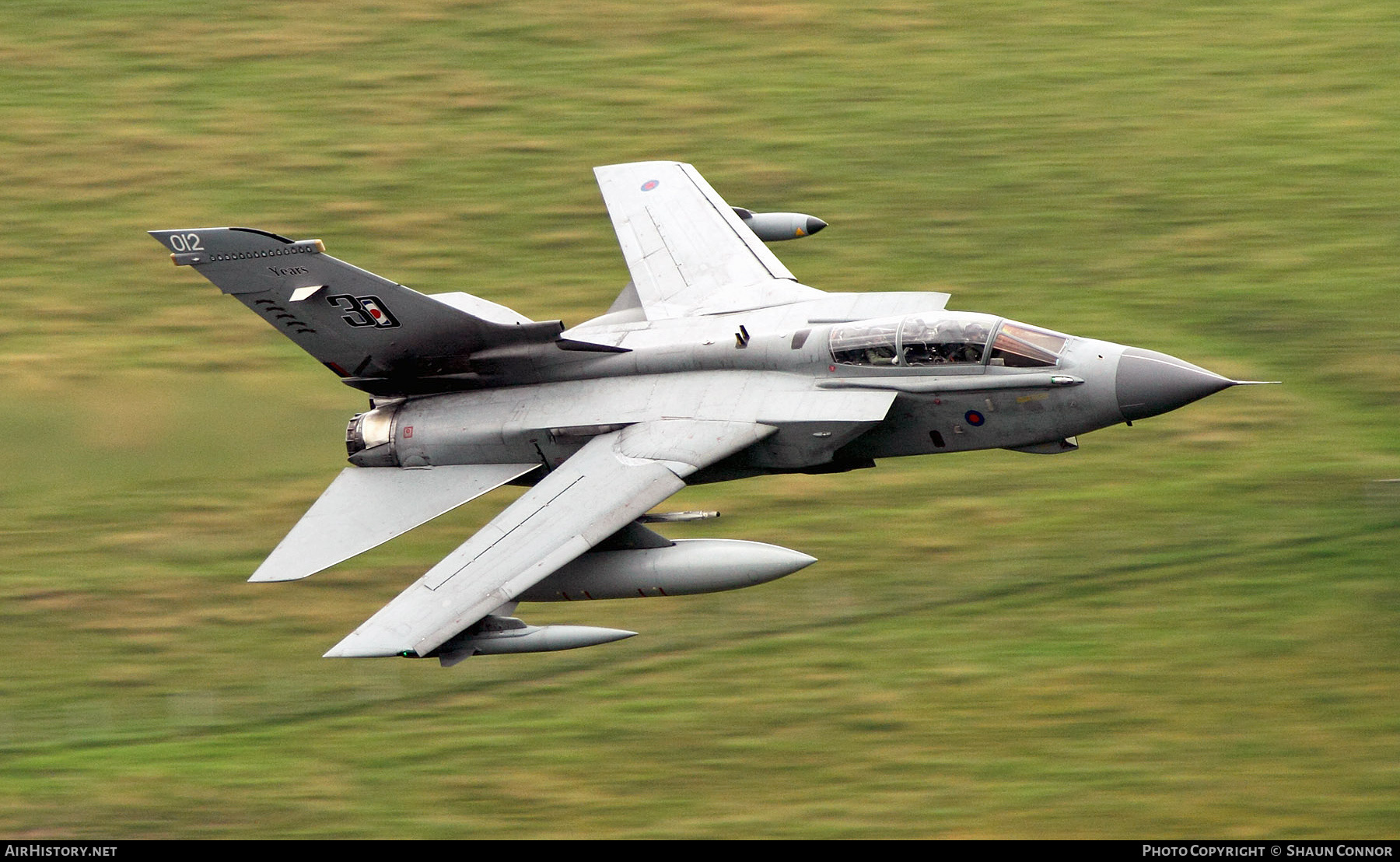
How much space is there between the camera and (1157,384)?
66.8 feet

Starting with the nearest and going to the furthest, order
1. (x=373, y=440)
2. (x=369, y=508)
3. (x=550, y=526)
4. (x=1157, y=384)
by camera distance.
A: (x=550, y=526)
(x=1157, y=384)
(x=369, y=508)
(x=373, y=440)

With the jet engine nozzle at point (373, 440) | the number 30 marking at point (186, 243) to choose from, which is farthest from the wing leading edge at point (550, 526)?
the number 30 marking at point (186, 243)

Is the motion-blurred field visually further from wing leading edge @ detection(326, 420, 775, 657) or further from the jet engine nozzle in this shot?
wing leading edge @ detection(326, 420, 775, 657)

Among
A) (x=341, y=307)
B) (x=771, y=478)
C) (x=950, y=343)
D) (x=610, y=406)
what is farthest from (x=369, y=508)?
(x=950, y=343)

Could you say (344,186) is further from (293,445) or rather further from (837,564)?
(837,564)

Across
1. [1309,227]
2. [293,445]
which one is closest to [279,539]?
[293,445]

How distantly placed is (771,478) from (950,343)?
5558 millimetres

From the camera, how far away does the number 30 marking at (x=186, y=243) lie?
21.7 metres

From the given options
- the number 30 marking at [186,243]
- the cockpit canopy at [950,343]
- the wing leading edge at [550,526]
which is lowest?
the wing leading edge at [550,526]

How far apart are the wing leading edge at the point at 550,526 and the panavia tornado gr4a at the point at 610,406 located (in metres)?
0.03

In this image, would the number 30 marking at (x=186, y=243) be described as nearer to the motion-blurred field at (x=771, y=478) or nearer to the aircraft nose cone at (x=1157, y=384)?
the motion-blurred field at (x=771, y=478)

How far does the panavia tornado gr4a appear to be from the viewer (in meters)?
20.1

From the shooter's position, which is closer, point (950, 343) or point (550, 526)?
point (550, 526)

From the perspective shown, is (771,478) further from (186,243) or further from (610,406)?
(186,243)
